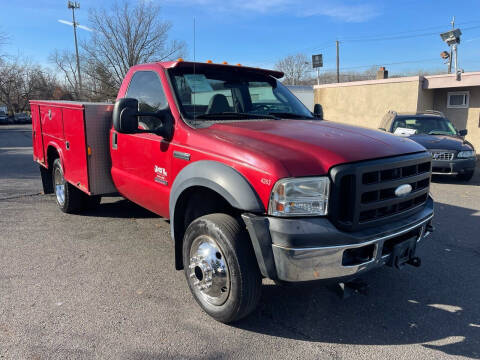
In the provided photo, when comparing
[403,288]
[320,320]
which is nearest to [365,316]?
[320,320]

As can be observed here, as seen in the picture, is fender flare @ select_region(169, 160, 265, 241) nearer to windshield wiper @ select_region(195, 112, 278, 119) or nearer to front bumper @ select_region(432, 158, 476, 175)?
windshield wiper @ select_region(195, 112, 278, 119)

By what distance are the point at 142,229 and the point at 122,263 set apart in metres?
1.12

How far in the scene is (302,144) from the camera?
2709mm

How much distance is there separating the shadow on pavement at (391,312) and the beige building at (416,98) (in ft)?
43.6

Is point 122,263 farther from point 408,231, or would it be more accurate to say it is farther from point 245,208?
point 408,231

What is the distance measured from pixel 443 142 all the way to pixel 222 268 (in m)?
8.06

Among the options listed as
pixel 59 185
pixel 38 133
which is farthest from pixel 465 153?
pixel 38 133

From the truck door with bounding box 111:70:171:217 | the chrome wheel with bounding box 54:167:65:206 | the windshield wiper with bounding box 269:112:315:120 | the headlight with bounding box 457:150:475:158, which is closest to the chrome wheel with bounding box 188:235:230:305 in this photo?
the truck door with bounding box 111:70:171:217

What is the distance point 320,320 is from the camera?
3025 millimetres

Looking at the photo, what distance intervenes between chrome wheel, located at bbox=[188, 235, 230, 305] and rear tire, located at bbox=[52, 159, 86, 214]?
319cm

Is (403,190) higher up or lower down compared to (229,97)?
lower down

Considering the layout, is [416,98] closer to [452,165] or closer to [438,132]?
[438,132]

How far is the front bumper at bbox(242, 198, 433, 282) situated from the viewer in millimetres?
2371

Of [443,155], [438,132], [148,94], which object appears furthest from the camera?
[438,132]
